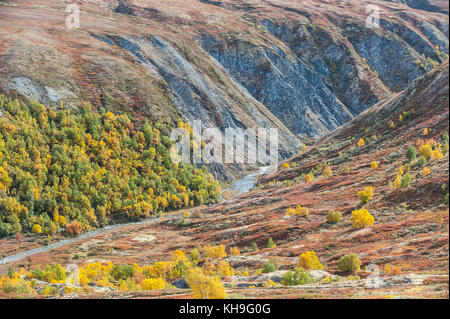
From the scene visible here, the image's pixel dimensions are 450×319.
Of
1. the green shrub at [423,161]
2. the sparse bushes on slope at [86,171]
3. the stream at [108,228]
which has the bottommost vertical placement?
the stream at [108,228]

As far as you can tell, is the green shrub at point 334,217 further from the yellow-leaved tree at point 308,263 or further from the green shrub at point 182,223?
the green shrub at point 182,223

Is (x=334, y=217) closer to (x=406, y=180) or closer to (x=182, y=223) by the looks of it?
(x=406, y=180)

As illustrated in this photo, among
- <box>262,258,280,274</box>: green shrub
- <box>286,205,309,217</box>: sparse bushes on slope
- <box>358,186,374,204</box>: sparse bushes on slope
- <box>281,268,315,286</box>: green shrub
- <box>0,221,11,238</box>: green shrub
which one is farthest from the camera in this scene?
<box>0,221,11,238</box>: green shrub

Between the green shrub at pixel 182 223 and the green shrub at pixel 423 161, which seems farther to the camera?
the green shrub at pixel 182 223

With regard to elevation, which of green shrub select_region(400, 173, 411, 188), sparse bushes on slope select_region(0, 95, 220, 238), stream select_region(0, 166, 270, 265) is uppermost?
green shrub select_region(400, 173, 411, 188)

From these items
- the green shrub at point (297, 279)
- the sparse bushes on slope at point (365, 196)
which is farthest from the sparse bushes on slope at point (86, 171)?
the green shrub at point (297, 279)

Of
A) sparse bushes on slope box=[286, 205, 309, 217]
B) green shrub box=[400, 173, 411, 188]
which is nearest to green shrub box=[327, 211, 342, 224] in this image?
sparse bushes on slope box=[286, 205, 309, 217]

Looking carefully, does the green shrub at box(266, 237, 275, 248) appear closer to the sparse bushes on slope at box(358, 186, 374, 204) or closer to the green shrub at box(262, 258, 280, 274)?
the green shrub at box(262, 258, 280, 274)

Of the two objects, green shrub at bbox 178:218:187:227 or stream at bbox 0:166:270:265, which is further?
green shrub at bbox 178:218:187:227

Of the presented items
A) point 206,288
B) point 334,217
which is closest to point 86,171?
point 334,217

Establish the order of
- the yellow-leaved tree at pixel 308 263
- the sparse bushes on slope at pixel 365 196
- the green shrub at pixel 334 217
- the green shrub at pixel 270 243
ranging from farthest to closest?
the sparse bushes on slope at pixel 365 196, the green shrub at pixel 334 217, the green shrub at pixel 270 243, the yellow-leaved tree at pixel 308 263

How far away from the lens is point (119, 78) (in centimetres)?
14300

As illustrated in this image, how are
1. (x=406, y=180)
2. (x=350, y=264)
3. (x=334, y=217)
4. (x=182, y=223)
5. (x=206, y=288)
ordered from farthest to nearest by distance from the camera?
(x=182, y=223), (x=334, y=217), (x=406, y=180), (x=350, y=264), (x=206, y=288)
